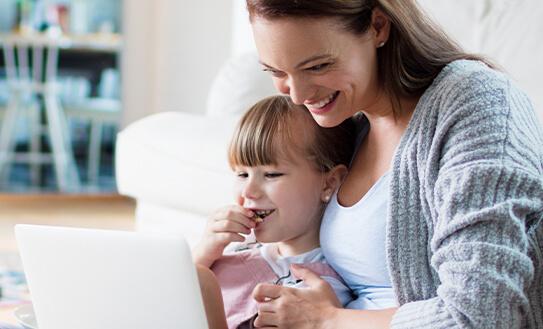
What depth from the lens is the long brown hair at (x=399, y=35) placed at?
0.92 meters

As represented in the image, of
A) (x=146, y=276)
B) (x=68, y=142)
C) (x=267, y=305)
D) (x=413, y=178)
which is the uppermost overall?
(x=413, y=178)

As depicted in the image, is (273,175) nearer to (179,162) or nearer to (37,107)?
(179,162)

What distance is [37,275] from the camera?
3.20ft

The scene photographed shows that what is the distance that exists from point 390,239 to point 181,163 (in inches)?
37.2

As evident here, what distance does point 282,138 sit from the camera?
117cm

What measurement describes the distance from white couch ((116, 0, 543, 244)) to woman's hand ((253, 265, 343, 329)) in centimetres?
60

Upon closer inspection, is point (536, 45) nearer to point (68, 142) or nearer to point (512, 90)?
point (512, 90)

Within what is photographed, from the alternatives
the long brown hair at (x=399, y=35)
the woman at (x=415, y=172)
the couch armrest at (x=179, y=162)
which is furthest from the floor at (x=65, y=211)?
the long brown hair at (x=399, y=35)

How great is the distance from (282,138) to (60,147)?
3.50 metres

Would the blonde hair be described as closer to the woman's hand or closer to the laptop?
the woman's hand

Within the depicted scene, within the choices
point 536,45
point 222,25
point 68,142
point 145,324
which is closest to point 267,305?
point 145,324

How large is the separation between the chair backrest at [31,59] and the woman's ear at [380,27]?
370 centimetres

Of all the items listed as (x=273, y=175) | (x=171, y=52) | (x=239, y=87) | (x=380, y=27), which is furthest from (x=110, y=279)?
(x=171, y=52)

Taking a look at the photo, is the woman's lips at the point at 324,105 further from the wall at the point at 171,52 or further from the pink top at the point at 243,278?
the wall at the point at 171,52
